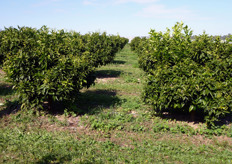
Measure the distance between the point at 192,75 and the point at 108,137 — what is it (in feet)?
8.40

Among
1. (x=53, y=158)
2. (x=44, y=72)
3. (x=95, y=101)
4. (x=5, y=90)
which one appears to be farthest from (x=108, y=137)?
(x=5, y=90)

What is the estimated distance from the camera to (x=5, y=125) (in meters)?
5.91

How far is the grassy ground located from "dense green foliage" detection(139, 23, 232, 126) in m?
0.59

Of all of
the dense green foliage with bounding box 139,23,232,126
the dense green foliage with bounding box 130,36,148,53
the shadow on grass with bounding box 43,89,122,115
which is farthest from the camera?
the dense green foliage with bounding box 130,36,148,53

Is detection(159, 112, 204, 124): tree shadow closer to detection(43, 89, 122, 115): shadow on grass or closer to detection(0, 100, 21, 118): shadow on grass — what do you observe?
detection(43, 89, 122, 115): shadow on grass

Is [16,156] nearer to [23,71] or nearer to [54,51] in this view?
[23,71]

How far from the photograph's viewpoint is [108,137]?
5445 millimetres

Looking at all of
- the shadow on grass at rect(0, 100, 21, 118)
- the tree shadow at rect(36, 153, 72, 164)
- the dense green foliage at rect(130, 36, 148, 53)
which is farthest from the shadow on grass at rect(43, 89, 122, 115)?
the dense green foliage at rect(130, 36, 148, 53)

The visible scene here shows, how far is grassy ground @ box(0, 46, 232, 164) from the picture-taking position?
4465mm

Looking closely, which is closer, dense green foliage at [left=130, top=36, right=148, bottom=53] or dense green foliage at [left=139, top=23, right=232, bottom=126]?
dense green foliage at [left=139, top=23, right=232, bottom=126]

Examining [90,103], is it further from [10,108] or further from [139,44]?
[139,44]

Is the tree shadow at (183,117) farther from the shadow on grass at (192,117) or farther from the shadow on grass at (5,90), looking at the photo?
the shadow on grass at (5,90)

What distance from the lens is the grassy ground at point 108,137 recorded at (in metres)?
4.47

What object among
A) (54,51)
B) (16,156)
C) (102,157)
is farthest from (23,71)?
(102,157)
